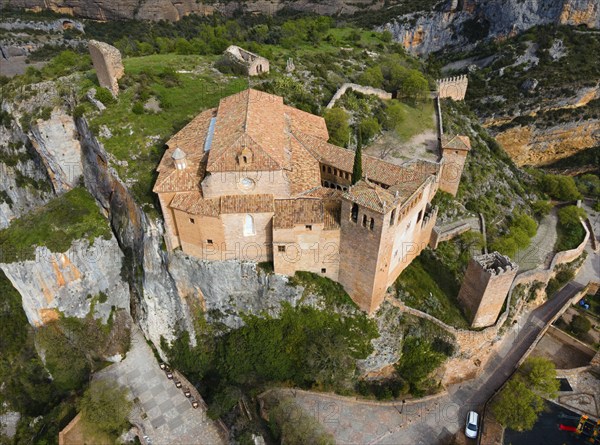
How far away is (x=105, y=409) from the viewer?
31.2 meters

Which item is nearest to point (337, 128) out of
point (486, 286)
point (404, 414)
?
point (486, 286)

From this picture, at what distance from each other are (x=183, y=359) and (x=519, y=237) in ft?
115

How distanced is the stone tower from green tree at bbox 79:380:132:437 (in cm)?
3469

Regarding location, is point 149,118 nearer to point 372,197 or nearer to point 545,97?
point 372,197

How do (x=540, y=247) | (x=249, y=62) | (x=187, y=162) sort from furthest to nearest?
(x=249, y=62), (x=540, y=247), (x=187, y=162)

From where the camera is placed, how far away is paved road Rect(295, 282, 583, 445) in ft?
106

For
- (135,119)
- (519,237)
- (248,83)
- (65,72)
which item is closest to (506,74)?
(519,237)

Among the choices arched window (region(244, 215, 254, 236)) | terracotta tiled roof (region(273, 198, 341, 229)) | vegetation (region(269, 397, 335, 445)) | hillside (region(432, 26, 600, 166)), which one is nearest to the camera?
vegetation (region(269, 397, 335, 445))

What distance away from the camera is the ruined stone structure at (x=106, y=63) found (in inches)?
1706

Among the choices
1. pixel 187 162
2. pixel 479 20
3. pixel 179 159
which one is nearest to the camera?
pixel 179 159

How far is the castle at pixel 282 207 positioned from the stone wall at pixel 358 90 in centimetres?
1933

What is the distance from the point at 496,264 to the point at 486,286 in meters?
2.44

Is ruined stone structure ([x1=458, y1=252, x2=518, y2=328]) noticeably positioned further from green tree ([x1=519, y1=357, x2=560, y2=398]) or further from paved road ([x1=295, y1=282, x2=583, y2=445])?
paved road ([x1=295, y1=282, x2=583, y2=445])

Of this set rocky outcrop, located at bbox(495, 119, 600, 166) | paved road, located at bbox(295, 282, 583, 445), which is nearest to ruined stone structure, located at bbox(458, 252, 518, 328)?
paved road, located at bbox(295, 282, 583, 445)
